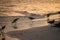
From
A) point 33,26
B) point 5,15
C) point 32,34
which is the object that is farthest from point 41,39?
point 5,15

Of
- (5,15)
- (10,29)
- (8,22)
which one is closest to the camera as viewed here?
(10,29)

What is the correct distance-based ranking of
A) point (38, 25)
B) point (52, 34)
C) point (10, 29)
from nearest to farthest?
point (52, 34) → point (10, 29) → point (38, 25)

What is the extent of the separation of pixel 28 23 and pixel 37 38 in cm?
132

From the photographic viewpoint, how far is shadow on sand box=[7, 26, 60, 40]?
372 centimetres

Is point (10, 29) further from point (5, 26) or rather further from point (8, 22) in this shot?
point (8, 22)

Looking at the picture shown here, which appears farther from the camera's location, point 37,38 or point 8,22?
point 8,22

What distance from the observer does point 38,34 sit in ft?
13.0

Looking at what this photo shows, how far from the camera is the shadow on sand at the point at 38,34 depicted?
372 centimetres

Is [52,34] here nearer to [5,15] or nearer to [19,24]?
[19,24]

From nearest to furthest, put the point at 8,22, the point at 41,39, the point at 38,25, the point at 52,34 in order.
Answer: the point at 41,39
the point at 52,34
the point at 38,25
the point at 8,22

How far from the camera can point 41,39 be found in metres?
3.62

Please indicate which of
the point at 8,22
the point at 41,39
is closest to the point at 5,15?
the point at 8,22

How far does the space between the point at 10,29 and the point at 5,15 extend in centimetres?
170

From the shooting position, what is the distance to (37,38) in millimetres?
3674
